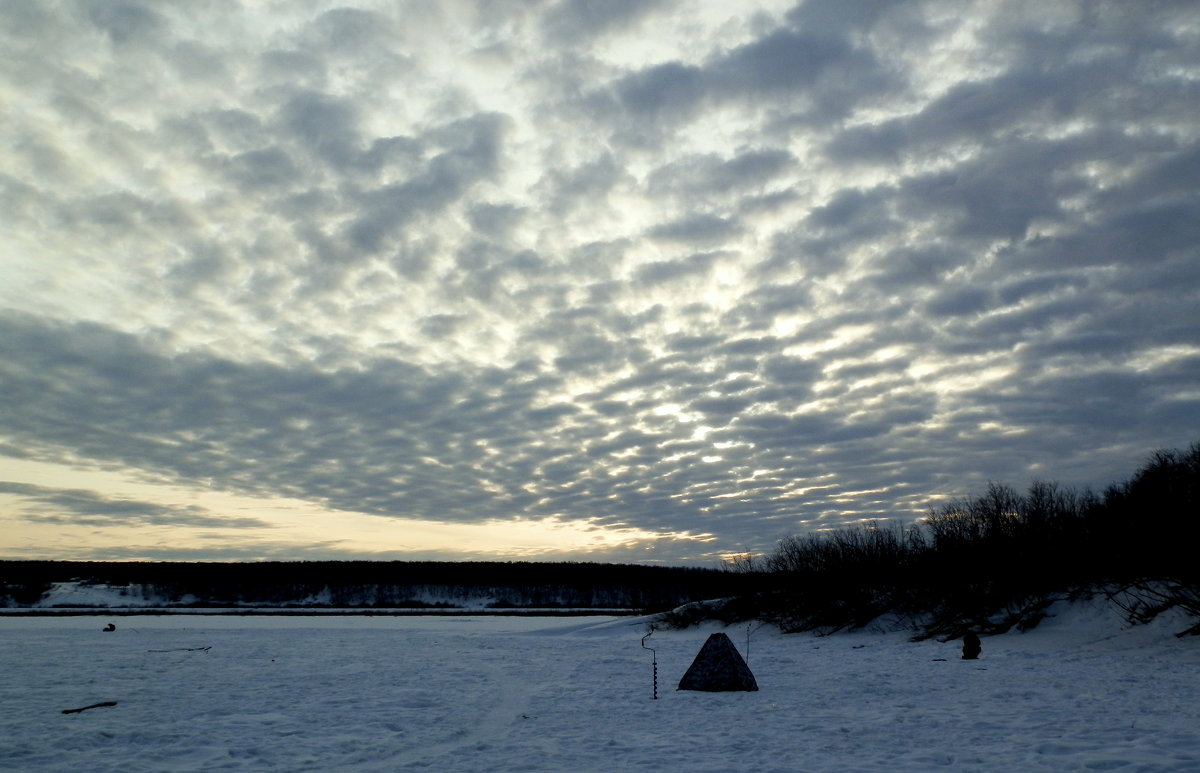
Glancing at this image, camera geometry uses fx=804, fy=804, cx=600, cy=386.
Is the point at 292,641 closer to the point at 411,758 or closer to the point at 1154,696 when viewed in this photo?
the point at 411,758

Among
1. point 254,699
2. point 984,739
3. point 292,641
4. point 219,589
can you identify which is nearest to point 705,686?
point 984,739

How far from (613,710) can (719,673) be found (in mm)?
3333

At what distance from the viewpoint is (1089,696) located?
1500cm

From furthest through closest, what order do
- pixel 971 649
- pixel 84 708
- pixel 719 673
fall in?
pixel 971 649 → pixel 719 673 → pixel 84 708

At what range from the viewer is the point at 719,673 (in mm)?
17453

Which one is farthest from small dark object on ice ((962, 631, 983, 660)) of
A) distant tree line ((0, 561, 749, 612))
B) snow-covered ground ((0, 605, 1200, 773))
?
distant tree line ((0, 561, 749, 612))

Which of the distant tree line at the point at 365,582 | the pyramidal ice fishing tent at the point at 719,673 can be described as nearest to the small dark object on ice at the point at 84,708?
the pyramidal ice fishing tent at the point at 719,673

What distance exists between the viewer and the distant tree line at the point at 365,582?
12525 centimetres

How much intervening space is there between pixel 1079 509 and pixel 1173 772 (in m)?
31.0

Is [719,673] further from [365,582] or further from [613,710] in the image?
[365,582]

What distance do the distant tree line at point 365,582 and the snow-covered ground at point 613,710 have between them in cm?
9419

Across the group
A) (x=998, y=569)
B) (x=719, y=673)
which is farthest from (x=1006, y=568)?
(x=719, y=673)

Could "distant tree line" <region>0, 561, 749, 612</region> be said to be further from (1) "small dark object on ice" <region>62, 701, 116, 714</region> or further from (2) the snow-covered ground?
(1) "small dark object on ice" <region>62, 701, 116, 714</region>

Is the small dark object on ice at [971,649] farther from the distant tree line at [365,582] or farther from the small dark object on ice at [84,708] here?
the distant tree line at [365,582]
